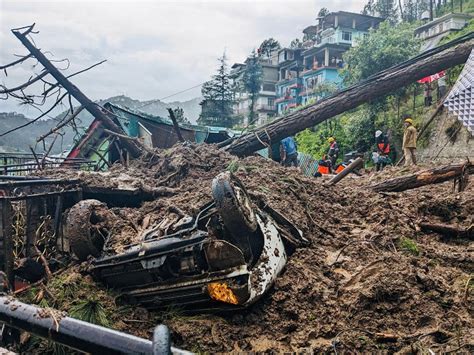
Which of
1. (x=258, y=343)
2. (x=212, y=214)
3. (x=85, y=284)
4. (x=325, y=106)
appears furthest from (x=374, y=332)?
(x=325, y=106)

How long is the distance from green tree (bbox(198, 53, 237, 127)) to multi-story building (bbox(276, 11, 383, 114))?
354 inches

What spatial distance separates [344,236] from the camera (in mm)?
5109

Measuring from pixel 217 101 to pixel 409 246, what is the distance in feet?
83.7

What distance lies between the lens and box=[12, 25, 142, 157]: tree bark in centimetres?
838

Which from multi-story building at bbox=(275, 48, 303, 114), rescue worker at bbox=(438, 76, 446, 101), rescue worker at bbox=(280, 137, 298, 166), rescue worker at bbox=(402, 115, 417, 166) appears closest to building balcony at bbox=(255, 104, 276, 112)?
multi-story building at bbox=(275, 48, 303, 114)

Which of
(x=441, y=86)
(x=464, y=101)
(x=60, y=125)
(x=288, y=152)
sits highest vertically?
(x=441, y=86)

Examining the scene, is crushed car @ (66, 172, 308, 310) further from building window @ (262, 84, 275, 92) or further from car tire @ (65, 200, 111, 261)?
building window @ (262, 84, 275, 92)

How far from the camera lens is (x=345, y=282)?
3873mm

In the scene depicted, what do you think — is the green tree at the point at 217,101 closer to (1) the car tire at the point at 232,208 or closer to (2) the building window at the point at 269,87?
(2) the building window at the point at 269,87

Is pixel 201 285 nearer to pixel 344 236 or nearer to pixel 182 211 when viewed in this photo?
pixel 182 211

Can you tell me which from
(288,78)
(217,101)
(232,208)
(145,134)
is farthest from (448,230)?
(288,78)

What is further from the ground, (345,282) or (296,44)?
(296,44)

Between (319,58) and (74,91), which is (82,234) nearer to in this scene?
(74,91)

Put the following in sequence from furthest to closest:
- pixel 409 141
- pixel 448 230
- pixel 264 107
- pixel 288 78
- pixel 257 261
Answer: pixel 288 78
pixel 264 107
pixel 409 141
pixel 448 230
pixel 257 261
